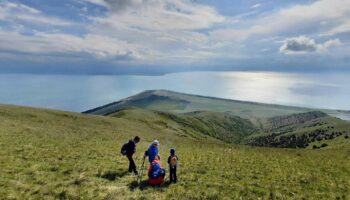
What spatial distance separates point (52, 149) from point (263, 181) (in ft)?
64.3

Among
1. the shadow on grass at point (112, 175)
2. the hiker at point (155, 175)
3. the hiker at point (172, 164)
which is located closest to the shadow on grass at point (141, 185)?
the hiker at point (155, 175)

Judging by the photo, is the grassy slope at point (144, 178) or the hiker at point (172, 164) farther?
the hiker at point (172, 164)

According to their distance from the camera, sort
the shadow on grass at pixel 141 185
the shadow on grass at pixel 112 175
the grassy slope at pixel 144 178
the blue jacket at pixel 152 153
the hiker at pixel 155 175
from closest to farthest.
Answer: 1. the grassy slope at pixel 144 178
2. the shadow on grass at pixel 141 185
3. the hiker at pixel 155 175
4. the blue jacket at pixel 152 153
5. the shadow on grass at pixel 112 175

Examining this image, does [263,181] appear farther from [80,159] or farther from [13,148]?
[13,148]

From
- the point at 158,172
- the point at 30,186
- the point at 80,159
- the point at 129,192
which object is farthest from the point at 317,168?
the point at 30,186

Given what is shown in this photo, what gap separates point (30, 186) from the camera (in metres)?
16.0

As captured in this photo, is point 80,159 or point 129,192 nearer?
point 129,192

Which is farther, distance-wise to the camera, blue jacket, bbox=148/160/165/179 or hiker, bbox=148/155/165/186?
blue jacket, bbox=148/160/165/179

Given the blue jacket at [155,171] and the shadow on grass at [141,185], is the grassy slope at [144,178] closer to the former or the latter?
the shadow on grass at [141,185]

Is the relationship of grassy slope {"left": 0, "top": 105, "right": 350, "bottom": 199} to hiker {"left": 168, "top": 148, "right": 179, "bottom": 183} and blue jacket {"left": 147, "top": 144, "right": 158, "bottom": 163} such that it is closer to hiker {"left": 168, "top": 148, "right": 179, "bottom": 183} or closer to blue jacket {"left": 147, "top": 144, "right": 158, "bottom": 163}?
hiker {"left": 168, "top": 148, "right": 179, "bottom": 183}

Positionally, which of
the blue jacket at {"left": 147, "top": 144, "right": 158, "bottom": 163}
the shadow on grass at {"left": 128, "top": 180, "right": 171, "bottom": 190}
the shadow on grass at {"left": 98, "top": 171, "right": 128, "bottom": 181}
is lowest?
the shadow on grass at {"left": 98, "top": 171, "right": 128, "bottom": 181}

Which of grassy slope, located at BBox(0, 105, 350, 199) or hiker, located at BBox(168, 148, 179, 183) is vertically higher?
hiker, located at BBox(168, 148, 179, 183)

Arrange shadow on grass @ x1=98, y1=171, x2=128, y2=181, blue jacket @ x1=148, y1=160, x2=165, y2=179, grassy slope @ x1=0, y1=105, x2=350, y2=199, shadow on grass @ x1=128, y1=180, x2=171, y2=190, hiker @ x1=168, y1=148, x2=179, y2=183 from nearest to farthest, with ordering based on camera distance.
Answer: grassy slope @ x1=0, y1=105, x2=350, y2=199, shadow on grass @ x1=128, y1=180, x2=171, y2=190, blue jacket @ x1=148, y1=160, x2=165, y2=179, hiker @ x1=168, y1=148, x2=179, y2=183, shadow on grass @ x1=98, y1=171, x2=128, y2=181

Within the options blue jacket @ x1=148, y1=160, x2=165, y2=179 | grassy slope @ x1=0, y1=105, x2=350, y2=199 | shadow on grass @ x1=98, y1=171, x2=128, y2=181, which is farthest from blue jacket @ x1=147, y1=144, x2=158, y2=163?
shadow on grass @ x1=98, y1=171, x2=128, y2=181
